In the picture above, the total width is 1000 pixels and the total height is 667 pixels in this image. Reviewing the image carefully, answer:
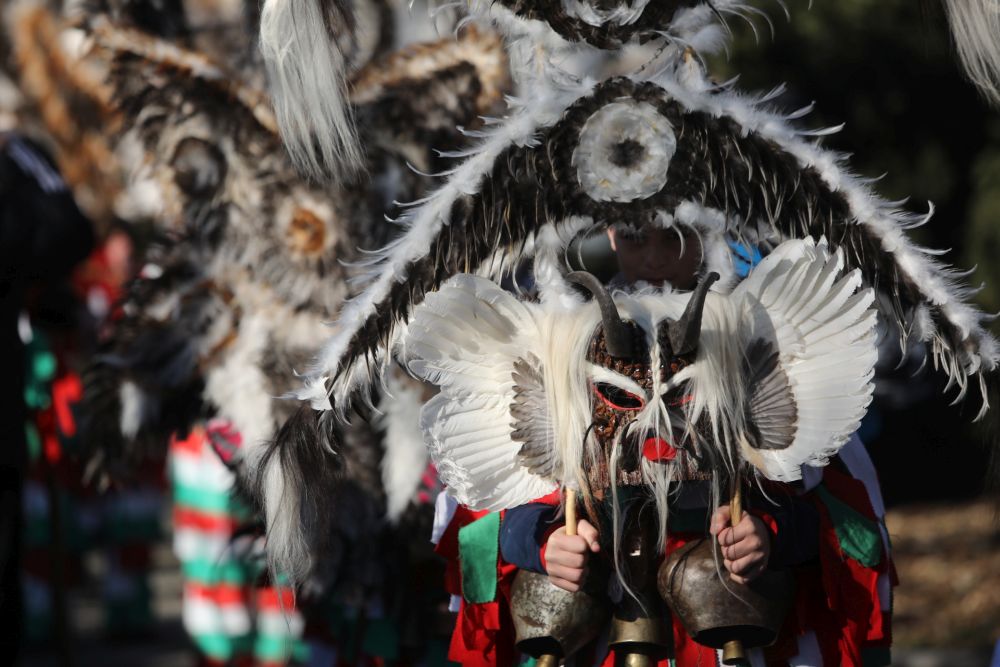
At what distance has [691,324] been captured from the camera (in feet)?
7.22

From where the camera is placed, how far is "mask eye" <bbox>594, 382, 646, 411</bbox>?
2.28 m

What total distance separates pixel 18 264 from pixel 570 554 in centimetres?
255

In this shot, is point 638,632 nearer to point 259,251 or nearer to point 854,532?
point 854,532

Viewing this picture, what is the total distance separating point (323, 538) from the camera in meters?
2.41

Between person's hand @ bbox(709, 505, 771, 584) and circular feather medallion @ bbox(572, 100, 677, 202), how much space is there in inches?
23.1

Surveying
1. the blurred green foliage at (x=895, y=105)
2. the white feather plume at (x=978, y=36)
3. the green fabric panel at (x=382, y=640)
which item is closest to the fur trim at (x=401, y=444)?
the green fabric panel at (x=382, y=640)

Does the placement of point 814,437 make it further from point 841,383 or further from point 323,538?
point 323,538

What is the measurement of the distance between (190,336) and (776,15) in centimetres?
340

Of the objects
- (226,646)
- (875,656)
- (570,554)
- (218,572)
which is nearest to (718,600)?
(570,554)

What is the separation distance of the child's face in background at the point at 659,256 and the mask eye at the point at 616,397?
314 millimetres

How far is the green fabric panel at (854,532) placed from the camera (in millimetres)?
2451

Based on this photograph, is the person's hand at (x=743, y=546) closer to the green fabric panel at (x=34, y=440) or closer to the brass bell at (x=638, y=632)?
the brass bell at (x=638, y=632)

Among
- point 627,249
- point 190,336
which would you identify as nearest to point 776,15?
point 190,336

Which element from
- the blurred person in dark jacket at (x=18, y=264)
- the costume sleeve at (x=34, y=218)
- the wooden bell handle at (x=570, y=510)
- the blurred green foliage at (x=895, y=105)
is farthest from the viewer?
the blurred green foliage at (x=895, y=105)
